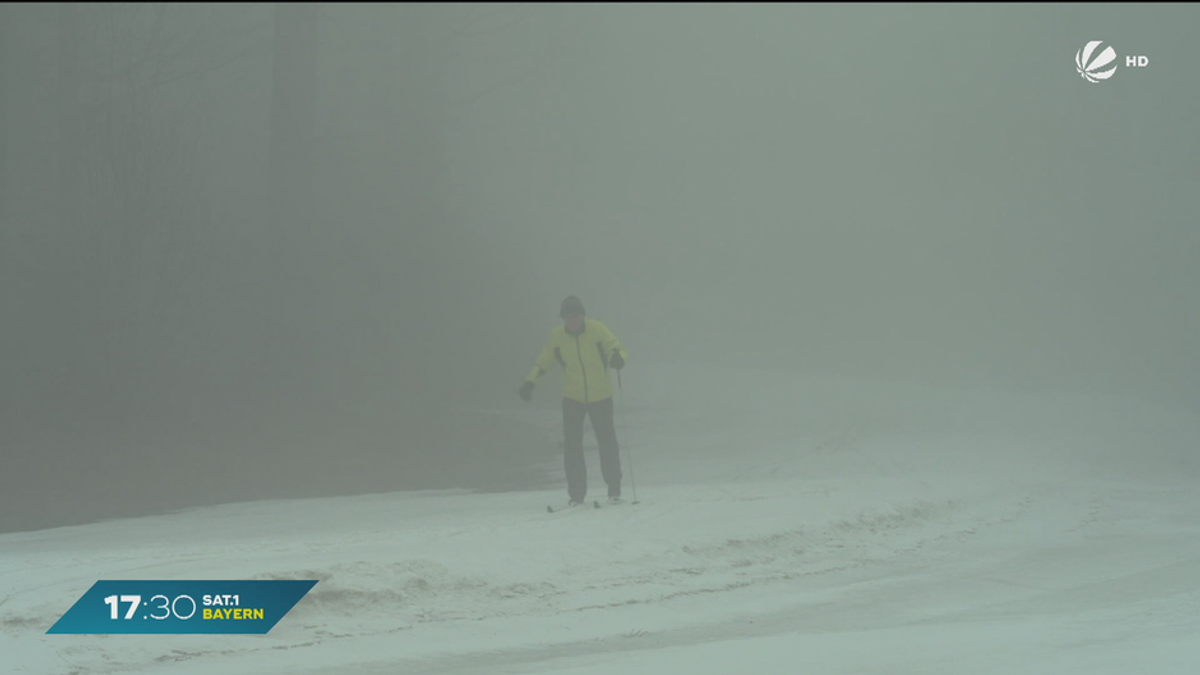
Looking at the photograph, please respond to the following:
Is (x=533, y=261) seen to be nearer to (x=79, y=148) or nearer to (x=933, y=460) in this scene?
(x=79, y=148)

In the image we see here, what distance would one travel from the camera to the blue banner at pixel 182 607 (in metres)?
6.42

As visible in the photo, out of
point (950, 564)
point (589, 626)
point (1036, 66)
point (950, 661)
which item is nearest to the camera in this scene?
point (950, 661)

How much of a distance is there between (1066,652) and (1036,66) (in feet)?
114

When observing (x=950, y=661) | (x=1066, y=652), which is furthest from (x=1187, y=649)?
(x=950, y=661)

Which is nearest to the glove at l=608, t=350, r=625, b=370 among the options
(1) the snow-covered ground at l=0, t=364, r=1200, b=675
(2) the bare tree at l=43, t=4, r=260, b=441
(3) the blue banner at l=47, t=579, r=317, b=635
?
(1) the snow-covered ground at l=0, t=364, r=1200, b=675

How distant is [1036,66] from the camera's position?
3759cm

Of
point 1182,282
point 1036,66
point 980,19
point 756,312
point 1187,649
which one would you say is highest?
point 980,19

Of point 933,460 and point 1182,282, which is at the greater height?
point 1182,282

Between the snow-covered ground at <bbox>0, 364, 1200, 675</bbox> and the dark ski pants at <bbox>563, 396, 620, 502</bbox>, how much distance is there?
1.62ft

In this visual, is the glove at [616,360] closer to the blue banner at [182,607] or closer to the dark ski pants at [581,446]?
the dark ski pants at [581,446]

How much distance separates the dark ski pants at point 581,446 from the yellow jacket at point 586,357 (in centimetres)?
12

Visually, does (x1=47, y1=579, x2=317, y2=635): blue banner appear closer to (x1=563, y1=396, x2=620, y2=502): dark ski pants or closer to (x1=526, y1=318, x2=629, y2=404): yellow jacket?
(x1=563, y1=396, x2=620, y2=502): dark ski pants

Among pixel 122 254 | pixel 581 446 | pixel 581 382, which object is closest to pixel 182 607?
pixel 581 446

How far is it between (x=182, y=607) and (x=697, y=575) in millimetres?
3275
